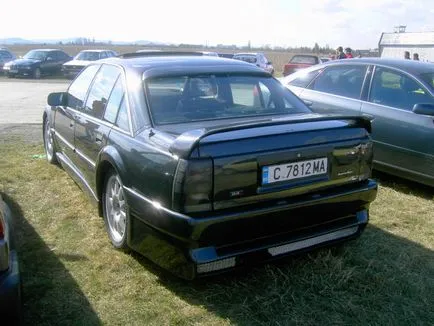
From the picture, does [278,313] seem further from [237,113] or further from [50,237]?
[50,237]

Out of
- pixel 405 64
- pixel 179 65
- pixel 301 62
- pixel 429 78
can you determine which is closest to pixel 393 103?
pixel 429 78

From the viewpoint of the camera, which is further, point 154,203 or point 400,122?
point 400,122

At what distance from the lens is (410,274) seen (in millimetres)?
3480

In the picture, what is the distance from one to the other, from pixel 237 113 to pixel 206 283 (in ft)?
4.37

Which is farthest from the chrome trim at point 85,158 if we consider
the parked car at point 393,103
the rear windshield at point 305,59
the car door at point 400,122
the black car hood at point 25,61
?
the black car hood at point 25,61

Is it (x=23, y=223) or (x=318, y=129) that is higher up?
(x=318, y=129)

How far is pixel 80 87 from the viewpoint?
4.97 m

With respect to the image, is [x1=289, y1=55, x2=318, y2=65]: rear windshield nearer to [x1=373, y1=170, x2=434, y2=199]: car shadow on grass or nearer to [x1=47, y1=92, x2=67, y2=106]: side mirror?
[x1=373, y1=170, x2=434, y2=199]: car shadow on grass

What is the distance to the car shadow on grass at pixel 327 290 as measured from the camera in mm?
2924

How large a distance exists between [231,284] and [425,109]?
315cm

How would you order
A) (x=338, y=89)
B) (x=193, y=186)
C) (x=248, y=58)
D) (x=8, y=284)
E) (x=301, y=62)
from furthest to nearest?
1. (x=248, y=58)
2. (x=301, y=62)
3. (x=338, y=89)
4. (x=193, y=186)
5. (x=8, y=284)

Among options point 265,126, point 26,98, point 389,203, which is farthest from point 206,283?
point 26,98

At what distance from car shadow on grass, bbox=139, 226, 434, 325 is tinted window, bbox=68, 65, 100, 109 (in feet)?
6.58

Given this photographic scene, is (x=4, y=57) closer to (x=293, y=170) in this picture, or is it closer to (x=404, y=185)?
(x=404, y=185)
